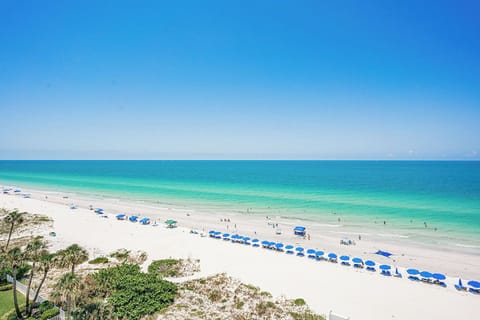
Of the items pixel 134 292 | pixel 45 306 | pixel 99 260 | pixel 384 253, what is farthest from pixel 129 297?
pixel 384 253

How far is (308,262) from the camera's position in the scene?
73.4ft

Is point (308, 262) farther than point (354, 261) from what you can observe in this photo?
No

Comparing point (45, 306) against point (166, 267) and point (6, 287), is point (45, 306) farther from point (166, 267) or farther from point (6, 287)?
point (166, 267)

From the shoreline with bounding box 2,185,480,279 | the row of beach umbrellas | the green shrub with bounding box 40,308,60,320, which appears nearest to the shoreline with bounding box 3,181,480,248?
the shoreline with bounding box 2,185,480,279

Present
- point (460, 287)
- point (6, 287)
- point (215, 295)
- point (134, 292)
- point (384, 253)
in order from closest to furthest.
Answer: point (134, 292), point (6, 287), point (215, 295), point (460, 287), point (384, 253)

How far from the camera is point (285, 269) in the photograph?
2045cm

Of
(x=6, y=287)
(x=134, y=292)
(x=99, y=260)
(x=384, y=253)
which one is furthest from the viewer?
(x=384, y=253)

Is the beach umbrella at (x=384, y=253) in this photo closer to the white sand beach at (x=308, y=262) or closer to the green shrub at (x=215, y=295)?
the white sand beach at (x=308, y=262)

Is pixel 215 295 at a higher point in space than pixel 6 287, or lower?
lower

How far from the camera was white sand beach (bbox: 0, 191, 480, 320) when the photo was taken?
15.6 meters

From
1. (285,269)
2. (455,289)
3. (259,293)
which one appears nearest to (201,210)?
(285,269)

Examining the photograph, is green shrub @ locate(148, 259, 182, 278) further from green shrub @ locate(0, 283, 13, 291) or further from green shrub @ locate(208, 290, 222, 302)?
green shrub @ locate(0, 283, 13, 291)

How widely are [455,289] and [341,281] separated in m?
8.73

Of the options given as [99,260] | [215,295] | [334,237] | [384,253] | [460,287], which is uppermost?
[99,260]
